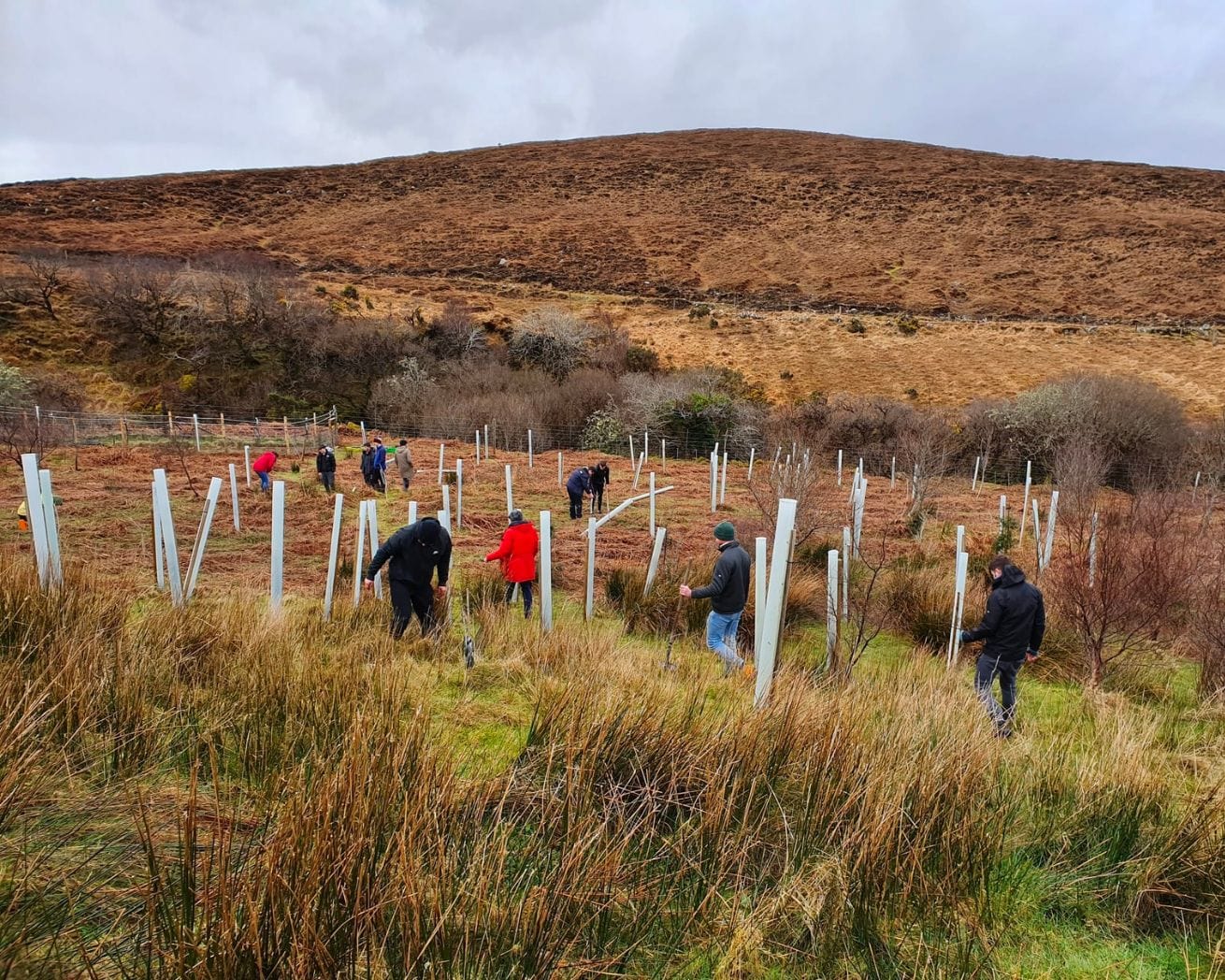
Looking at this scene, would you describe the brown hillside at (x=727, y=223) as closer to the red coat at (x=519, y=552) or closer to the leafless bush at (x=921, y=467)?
the leafless bush at (x=921, y=467)

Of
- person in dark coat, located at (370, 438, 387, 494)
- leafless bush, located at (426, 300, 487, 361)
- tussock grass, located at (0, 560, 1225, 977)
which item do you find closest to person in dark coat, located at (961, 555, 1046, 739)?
tussock grass, located at (0, 560, 1225, 977)

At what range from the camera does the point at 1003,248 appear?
55.5 meters

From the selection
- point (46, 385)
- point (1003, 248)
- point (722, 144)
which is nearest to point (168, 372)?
point (46, 385)

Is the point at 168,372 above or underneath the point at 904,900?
above

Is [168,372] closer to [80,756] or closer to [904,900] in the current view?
[80,756]

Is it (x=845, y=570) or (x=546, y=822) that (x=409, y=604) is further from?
(x=845, y=570)

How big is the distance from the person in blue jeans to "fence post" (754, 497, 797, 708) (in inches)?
67.4

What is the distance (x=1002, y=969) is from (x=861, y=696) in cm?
223

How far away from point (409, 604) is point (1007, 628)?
17.7 feet

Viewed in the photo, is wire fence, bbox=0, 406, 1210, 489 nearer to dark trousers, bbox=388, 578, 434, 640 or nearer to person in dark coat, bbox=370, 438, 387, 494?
person in dark coat, bbox=370, 438, 387, 494

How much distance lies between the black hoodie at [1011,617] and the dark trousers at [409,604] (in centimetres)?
488

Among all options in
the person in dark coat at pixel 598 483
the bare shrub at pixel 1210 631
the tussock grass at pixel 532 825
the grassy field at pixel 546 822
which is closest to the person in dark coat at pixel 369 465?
the person in dark coat at pixel 598 483

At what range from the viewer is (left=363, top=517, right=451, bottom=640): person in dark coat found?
658 centimetres

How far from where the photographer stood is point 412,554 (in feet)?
21.6
